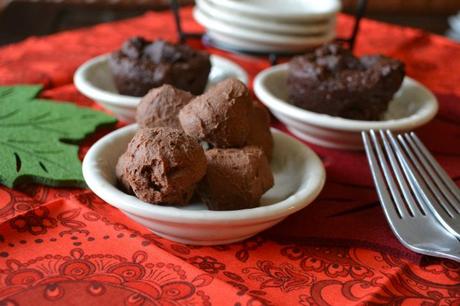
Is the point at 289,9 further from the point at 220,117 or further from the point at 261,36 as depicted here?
the point at 220,117

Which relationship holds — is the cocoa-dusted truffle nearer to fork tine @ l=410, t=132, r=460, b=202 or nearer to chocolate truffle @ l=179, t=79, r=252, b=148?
chocolate truffle @ l=179, t=79, r=252, b=148

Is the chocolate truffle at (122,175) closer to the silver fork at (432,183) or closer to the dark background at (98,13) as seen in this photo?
the silver fork at (432,183)

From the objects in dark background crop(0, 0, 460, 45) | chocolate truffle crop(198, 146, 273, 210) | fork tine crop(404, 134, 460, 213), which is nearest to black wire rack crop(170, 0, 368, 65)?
dark background crop(0, 0, 460, 45)

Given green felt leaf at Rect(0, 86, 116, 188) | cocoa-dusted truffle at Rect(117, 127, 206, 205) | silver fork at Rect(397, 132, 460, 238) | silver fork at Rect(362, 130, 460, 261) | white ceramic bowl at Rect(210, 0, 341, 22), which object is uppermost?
white ceramic bowl at Rect(210, 0, 341, 22)

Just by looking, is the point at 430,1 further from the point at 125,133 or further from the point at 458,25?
the point at 125,133

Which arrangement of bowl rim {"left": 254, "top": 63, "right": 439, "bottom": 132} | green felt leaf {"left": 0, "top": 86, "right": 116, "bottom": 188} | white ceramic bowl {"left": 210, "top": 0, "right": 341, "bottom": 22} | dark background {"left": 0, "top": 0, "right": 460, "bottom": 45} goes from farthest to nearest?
dark background {"left": 0, "top": 0, "right": 460, "bottom": 45}
white ceramic bowl {"left": 210, "top": 0, "right": 341, "bottom": 22}
bowl rim {"left": 254, "top": 63, "right": 439, "bottom": 132}
green felt leaf {"left": 0, "top": 86, "right": 116, "bottom": 188}

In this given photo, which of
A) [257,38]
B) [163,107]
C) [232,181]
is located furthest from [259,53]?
[232,181]
